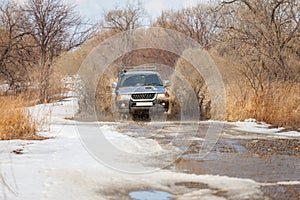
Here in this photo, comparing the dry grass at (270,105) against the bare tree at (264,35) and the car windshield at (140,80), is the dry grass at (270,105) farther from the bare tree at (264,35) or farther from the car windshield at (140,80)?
the car windshield at (140,80)

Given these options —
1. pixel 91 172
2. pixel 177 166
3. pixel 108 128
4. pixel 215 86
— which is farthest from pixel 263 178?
pixel 215 86

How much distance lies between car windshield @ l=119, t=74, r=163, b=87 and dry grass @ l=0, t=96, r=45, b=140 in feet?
19.4

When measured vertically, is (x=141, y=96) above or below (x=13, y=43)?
below

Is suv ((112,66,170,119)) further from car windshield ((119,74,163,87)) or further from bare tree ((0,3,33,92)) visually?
bare tree ((0,3,33,92))

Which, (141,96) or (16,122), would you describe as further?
(141,96)

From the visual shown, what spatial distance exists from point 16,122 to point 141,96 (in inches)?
227

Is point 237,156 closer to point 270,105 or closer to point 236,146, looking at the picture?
point 236,146

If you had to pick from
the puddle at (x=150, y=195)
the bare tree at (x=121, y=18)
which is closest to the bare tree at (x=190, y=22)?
the bare tree at (x=121, y=18)

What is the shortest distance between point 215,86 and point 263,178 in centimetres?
928

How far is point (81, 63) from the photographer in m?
16.7

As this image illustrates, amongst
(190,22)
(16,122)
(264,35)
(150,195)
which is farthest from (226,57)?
(190,22)

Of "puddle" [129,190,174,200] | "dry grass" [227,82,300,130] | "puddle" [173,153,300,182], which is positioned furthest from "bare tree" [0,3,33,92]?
"puddle" [129,190,174,200]

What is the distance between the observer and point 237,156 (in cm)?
690

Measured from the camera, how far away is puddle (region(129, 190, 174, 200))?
174 inches
